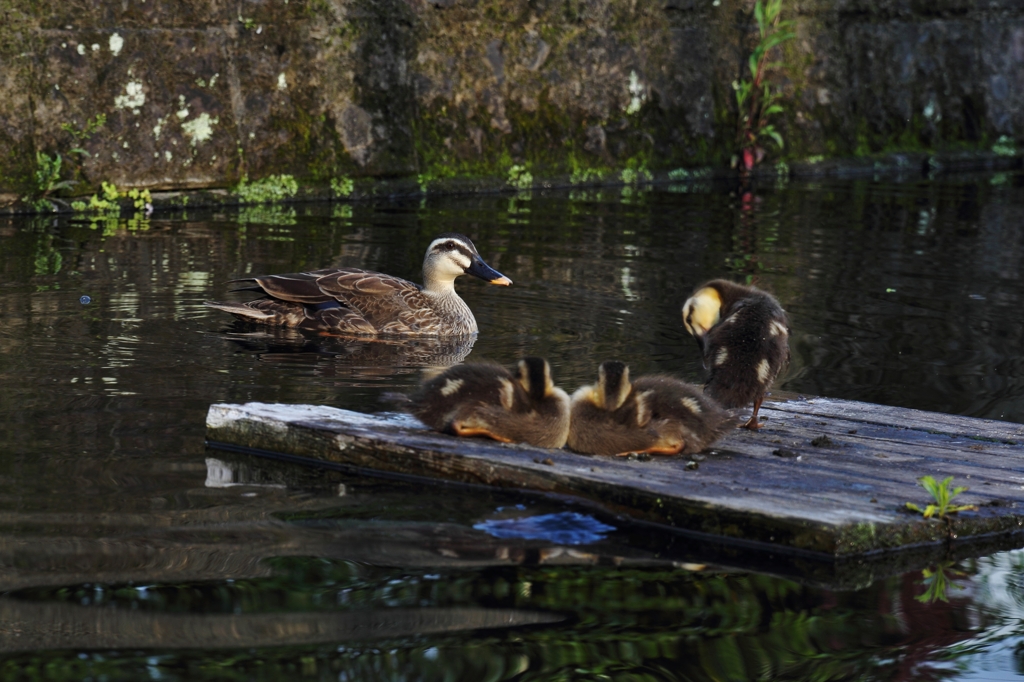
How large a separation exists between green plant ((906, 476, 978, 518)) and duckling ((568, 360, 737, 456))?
95cm

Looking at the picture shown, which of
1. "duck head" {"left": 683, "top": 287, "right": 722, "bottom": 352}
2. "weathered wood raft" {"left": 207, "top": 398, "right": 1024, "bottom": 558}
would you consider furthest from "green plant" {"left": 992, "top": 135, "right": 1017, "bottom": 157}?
"weathered wood raft" {"left": 207, "top": 398, "right": 1024, "bottom": 558}

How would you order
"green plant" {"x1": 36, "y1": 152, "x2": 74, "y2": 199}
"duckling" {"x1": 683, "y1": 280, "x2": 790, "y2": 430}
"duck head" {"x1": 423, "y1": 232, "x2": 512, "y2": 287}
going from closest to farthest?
"duckling" {"x1": 683, "y1": 280, "x2": 790, "y2": 430} < "duck head" {"x1": 423, "y1": 232, "x2": 512, "y2": 287} < "green plant" {"x1": 36, "y1": 152, "x2": 74, "y2": 199}

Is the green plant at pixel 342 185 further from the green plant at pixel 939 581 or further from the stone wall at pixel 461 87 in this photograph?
the green plant at pixel 939 581

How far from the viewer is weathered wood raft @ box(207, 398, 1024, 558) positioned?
4.77 meters

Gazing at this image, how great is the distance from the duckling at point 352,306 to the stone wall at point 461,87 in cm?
568

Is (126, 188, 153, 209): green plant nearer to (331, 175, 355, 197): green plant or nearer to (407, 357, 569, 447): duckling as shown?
(331, 175, 355, 197): green plant

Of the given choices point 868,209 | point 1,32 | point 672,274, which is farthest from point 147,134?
point 868,209

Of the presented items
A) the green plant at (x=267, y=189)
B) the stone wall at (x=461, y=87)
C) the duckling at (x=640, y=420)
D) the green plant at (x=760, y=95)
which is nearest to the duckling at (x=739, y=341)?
the duckling at (x=640, y=420)

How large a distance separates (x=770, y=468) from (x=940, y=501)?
0.77 metres

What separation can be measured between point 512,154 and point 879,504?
487 inches

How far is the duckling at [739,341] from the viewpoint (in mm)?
6039

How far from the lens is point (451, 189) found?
16250mm

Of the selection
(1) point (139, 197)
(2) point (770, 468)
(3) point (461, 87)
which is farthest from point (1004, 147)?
(2) point (770, 468)

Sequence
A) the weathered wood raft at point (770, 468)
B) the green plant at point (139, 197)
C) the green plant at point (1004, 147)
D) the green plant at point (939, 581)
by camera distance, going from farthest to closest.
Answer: the green plant at point (1004, 147) → the green plant at point (139, 197) → the weathered wood raft at point (770, 468) → the green plant at point (939, 581)
